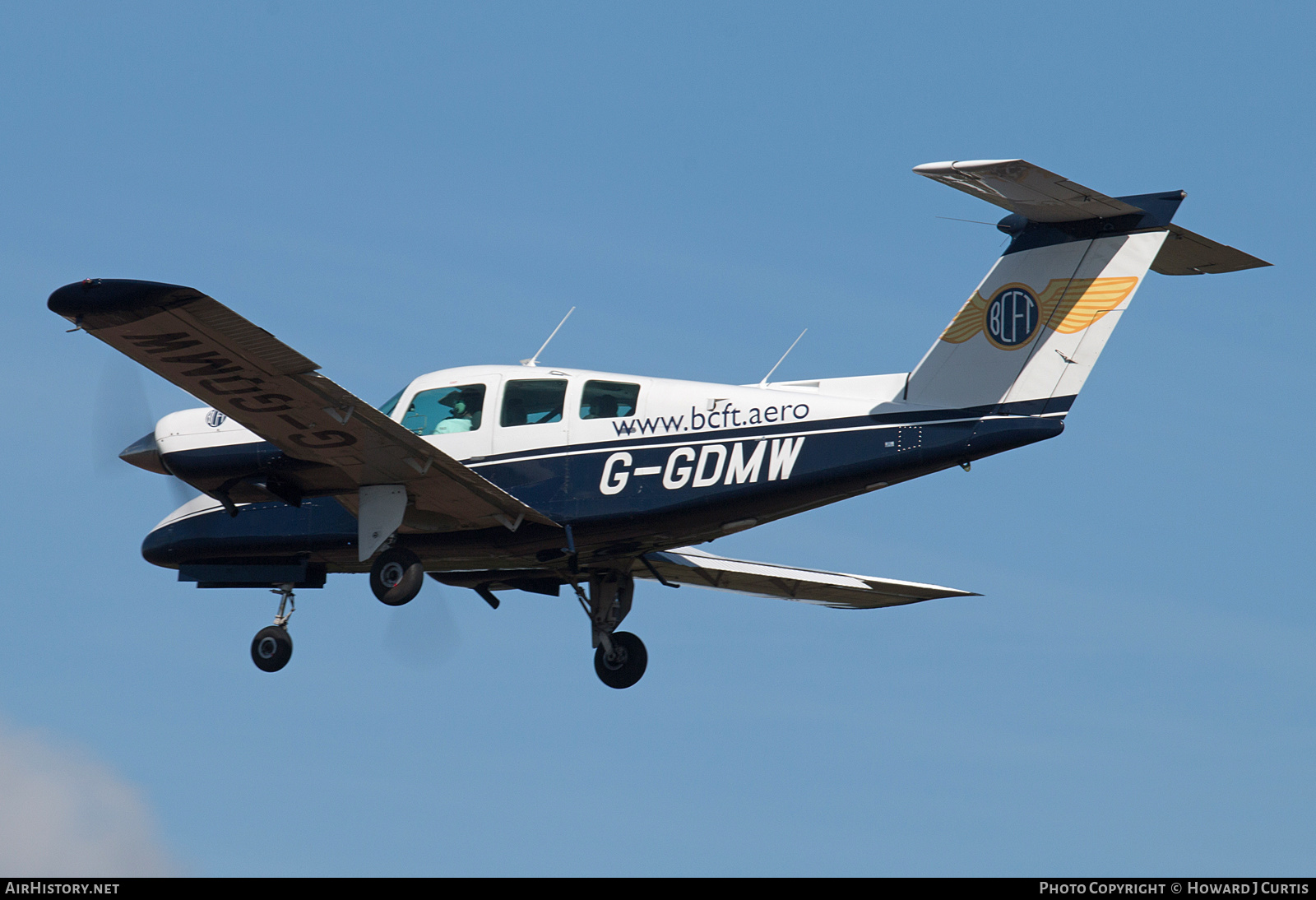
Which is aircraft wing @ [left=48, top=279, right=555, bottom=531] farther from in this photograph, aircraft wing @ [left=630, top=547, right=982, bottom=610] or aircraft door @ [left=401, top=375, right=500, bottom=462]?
aircraft wing @ [left=630, top=547, right=982, bottom=610]

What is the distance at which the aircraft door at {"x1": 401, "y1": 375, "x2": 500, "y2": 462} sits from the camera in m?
18.2

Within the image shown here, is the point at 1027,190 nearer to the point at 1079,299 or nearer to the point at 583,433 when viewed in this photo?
the point at 1079,299

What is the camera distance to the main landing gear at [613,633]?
1994 centimetres

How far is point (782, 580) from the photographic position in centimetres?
2148

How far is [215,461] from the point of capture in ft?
60.5

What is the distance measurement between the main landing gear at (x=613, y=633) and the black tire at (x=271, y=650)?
347cm

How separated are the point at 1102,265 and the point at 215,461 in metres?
9.79

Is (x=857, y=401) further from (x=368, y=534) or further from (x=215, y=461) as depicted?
(x=215, y=461)

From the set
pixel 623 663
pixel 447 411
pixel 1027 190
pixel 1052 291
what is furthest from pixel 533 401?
pixel 1027 190

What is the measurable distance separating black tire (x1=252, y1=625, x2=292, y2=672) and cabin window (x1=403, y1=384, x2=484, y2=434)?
3126 millimetres

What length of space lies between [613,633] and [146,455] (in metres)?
5.87

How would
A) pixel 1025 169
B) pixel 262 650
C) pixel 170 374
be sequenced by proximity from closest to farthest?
pixel 1025 169, pixel 170 374, pixel 262 650

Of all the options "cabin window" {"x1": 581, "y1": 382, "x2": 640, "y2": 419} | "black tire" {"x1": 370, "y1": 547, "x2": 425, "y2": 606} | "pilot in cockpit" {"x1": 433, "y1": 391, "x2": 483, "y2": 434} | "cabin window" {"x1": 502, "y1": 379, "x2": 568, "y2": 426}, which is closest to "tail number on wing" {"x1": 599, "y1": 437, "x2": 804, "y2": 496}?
"cabin window" {"x1": 581, "y1": 382, "x2": 640, "y2": 419}
